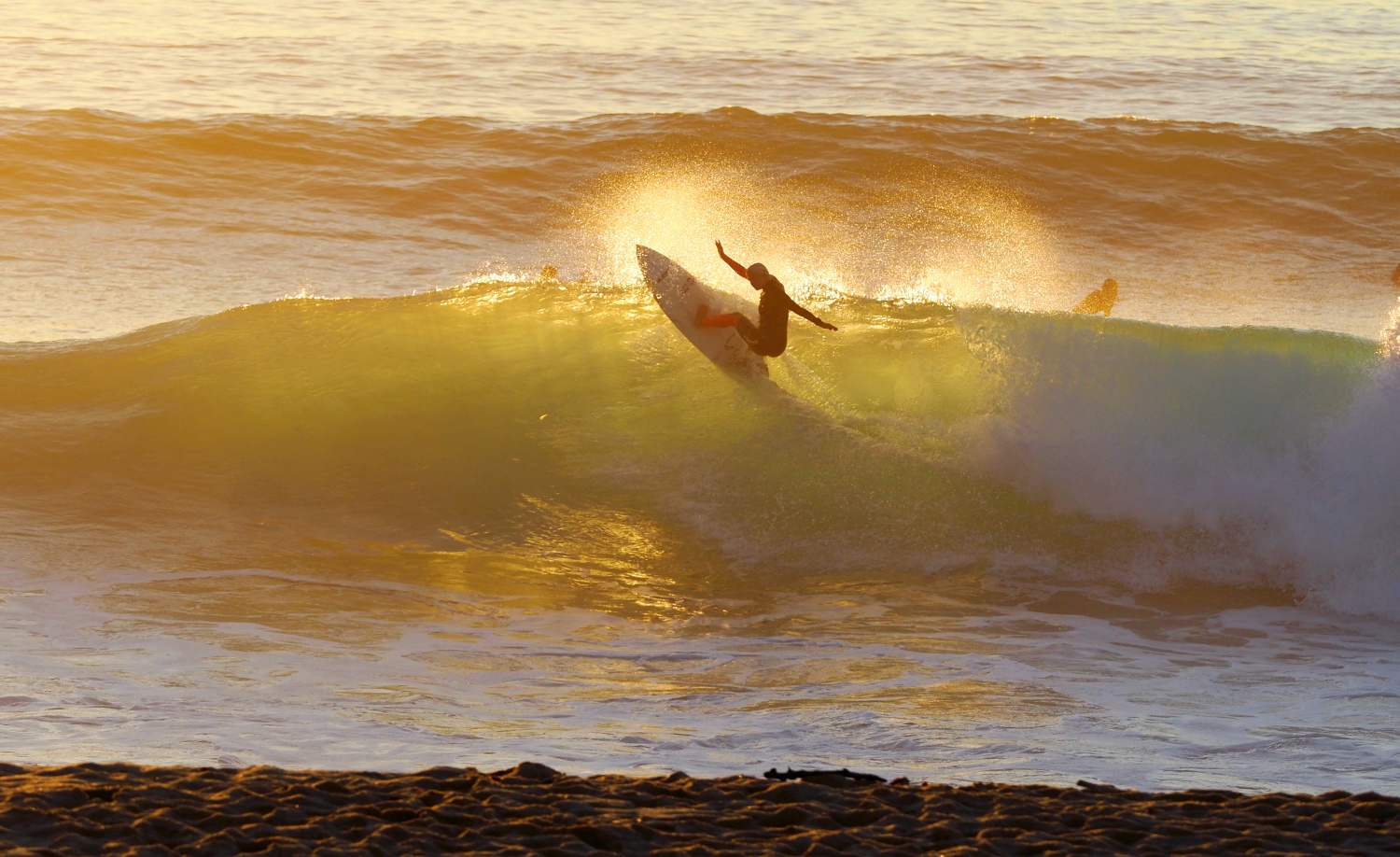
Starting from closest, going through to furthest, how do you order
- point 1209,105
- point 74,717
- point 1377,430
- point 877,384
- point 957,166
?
point 74,717
point 1377,430
point 877,384
point 957,166
point 1209,105

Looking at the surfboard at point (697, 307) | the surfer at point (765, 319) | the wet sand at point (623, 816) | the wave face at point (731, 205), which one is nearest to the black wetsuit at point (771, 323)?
the surfer at point (765, 319)

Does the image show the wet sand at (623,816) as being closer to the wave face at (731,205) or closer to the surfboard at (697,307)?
the surfboard at (697,307)

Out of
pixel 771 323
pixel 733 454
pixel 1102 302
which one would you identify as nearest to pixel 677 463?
pixel 733 454

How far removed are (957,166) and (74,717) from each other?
22061 millimetres

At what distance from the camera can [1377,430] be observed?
10648 mm

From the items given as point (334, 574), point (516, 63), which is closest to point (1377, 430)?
point (334, 574)

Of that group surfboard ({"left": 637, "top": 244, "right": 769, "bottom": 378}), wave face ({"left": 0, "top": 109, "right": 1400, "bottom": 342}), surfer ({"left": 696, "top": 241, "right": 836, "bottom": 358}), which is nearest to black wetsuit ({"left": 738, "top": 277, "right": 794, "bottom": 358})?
surfer ({"left": 696, "top": 241, "right": 836, "bottom": 358})

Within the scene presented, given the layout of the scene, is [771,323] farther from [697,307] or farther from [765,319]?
[697,307]

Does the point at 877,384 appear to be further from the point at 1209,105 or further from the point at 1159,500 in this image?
the point at 1209,105

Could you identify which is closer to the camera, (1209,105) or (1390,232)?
(1390,232)

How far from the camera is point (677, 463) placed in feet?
38.5

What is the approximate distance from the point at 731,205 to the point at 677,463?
537 inches

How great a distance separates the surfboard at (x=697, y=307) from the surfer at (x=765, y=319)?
13 centimetres

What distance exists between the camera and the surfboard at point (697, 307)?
12.5 metres
